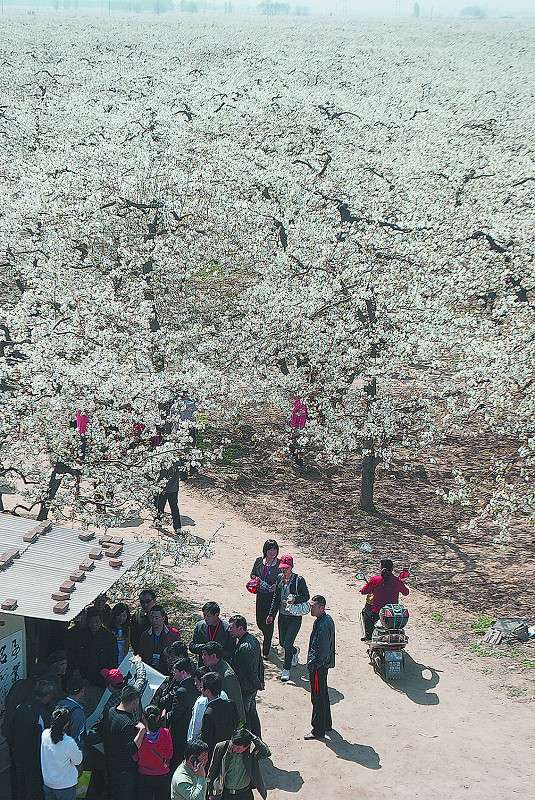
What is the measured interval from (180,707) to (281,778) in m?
2.07

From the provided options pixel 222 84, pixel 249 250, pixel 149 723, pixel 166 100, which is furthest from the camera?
pixel 222 84

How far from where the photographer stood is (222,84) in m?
54.6

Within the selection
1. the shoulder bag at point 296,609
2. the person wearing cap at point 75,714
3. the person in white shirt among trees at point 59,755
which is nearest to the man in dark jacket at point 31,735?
the person wearing cap at point 75,714

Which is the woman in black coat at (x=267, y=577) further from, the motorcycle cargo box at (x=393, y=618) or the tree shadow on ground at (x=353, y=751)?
the tree shadow on ground at (x=353, y=751)

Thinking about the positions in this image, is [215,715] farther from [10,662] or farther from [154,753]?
[10,662]

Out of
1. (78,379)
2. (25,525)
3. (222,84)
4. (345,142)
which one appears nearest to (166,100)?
(222,84)

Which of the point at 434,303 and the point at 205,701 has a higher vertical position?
the point at 434,303

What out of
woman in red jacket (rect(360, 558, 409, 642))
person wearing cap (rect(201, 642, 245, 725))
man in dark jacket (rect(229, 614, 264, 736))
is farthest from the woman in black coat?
person wearing cap (rect(201, 642, 245, 725))

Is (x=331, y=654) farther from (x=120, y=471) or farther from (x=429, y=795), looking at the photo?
(x=120, y=471)

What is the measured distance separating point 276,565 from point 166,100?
38087 mm

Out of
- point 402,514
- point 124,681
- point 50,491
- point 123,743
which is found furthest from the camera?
point 402,514

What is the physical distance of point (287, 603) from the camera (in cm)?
1305

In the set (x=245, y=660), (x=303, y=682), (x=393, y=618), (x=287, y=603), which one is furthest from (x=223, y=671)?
(x=393, y=618)

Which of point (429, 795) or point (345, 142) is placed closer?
point (429, 795)
